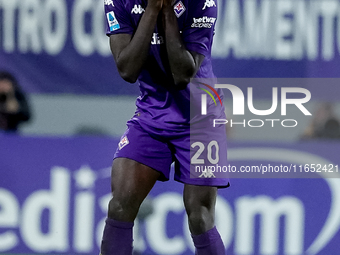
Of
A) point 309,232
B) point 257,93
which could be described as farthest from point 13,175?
point 309,232

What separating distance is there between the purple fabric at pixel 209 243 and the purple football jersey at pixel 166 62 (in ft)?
1.86

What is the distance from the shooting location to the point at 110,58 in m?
3.83

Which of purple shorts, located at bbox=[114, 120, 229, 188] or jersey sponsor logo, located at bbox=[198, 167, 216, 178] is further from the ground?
purple shorts, located at bbox=[114, 120, 229, 188]

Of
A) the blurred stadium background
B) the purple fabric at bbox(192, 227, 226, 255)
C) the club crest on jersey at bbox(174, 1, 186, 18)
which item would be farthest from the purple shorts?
the blurred stadium background

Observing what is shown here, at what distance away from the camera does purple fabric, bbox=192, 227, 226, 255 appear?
2.67 m

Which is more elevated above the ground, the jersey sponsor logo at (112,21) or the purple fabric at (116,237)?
the jersey sponsor logo at (112,21)

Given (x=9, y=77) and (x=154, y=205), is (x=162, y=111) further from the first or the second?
(x=9, y=77)

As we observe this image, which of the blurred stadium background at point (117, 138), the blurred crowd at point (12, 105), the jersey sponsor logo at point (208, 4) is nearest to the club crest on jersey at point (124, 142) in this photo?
the jersey sponsor logo at point (208, 4)

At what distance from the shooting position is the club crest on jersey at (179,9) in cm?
261

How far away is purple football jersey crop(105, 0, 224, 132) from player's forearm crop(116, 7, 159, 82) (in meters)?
0.14

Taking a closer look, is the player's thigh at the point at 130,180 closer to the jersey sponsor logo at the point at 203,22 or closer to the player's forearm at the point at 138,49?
the player's forearm at the point at 138,49

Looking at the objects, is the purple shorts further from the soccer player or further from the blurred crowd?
the blurred crowd

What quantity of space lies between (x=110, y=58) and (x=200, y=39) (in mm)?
1326

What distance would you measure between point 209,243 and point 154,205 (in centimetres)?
120
